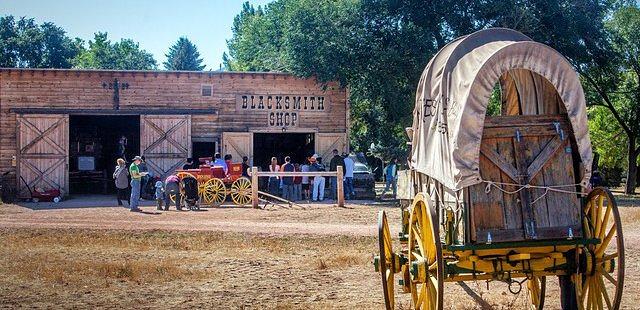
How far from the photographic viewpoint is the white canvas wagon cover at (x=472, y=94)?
745cm

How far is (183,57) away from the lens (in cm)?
10600

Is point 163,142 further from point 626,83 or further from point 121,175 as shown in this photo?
point 626,83

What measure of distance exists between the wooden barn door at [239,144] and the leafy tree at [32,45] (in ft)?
147

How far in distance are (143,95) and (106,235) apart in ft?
48.3

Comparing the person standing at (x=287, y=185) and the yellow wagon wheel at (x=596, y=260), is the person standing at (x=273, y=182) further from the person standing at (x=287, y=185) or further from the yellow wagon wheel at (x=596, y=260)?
the yellow wagon wheel at (x=596, y=260)

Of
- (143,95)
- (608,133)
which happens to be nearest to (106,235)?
(143,95)

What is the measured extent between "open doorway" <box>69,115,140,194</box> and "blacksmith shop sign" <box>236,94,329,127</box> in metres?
Answer: 7.18

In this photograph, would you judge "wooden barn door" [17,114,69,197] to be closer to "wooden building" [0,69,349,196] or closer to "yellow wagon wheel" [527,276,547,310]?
"wooden building" [0,69,349,196]

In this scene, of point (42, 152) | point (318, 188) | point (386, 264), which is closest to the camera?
point (386, 264)

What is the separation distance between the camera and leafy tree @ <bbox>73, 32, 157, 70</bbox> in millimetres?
89438

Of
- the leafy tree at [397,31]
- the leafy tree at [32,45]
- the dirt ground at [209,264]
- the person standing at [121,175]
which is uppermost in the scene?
the leafy tree at [32,45]

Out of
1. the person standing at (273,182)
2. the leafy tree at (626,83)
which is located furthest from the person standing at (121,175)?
the leafy tree at (626,83)

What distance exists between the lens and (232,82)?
31.5 m

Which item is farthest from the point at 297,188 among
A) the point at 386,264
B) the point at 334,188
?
the point at 386,264
